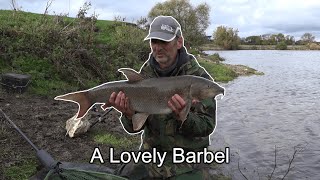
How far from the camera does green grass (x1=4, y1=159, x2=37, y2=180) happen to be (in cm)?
564

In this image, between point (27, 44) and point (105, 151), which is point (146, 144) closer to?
point (105, 151)

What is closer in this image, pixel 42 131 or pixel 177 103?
pixel 177 103

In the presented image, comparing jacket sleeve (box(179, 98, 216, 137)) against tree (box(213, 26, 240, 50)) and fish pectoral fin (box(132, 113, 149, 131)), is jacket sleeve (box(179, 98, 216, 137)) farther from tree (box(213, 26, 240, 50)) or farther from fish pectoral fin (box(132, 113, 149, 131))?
tree (box(213, 26, 240, 50))

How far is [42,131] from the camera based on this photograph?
7910mm

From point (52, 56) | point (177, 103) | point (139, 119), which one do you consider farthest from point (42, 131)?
point (52, 56)

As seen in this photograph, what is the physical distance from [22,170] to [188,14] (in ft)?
184

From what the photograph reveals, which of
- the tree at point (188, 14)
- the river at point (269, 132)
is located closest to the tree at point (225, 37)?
the tree at point (188, 14)

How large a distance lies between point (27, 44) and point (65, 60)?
137 cm

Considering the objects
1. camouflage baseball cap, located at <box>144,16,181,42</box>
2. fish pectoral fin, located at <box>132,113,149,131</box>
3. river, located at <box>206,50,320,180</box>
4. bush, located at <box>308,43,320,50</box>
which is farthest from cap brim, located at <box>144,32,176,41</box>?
bush, located at <box>308,43,320,50</box>

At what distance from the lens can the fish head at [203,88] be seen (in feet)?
12.4

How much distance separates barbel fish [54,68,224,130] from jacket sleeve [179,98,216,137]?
9.6 inches

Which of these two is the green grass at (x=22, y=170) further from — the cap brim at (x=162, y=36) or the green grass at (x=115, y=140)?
the cap brim at (x=162, y=36)

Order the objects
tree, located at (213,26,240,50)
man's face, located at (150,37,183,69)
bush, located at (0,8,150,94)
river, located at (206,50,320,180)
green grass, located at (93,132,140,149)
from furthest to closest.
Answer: tree, located at (213,26,240,50), bush, located at (0,8,150,94), river, located at (206,50,320,180), green grass, located at (93,132,140,149), man's face, located at (150,37,183,69)

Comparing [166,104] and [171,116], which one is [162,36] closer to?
[166,104]
